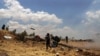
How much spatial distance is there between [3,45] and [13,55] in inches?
241

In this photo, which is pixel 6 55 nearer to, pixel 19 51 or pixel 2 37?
pixel 19 51

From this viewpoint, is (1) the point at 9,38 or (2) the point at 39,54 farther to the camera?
(1) the point at 9,38

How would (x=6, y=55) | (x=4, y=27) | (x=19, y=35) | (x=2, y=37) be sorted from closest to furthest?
(x=6, y=55) → (x=2, y=37) → (x=19, y=35) → (x=4, y=27)

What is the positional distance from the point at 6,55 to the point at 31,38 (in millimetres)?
19791

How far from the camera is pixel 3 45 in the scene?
3584 centimetres

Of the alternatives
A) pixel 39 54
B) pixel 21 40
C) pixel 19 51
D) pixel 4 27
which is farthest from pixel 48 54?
pixel 4 27

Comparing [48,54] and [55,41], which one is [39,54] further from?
[55,41]

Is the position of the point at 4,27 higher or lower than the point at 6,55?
higher

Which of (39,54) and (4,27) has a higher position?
(4,27)

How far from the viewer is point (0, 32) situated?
144 ft

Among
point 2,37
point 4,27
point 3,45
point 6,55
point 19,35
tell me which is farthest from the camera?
point 4,27

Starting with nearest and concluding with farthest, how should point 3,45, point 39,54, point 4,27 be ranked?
point 39,54 → point 3,45 → point 4,27

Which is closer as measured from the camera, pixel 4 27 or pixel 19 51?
pixel 19 51

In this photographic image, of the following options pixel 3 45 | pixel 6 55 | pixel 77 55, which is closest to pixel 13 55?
pixel 6 55
